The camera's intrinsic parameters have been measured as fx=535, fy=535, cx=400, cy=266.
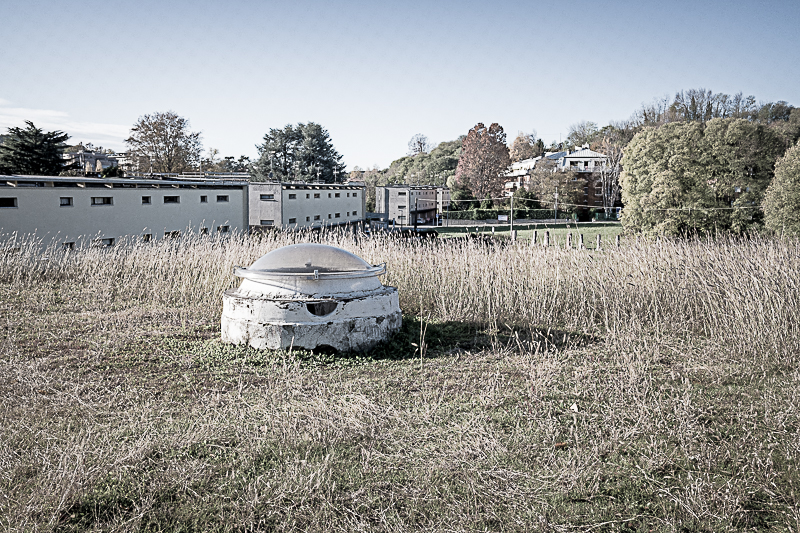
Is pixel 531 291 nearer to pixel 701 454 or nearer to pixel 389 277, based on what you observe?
pixel 389 277

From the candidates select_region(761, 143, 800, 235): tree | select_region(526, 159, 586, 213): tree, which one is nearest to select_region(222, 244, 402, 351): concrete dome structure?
select_region(761, 143, 800, 235): tree

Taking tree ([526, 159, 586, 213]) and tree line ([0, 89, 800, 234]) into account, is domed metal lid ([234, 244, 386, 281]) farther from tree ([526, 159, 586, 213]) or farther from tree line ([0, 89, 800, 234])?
tree ([526, 159, 586, 213])

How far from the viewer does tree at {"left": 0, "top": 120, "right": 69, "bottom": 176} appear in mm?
40344

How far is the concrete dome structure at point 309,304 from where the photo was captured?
754 centimetres

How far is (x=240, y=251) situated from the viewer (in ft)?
44.2

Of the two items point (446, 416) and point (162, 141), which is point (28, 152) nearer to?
point (162, 141)

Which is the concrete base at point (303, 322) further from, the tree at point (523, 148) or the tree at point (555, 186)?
the tree at point (523, 148)

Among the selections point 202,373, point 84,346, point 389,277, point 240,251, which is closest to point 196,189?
point 240,251

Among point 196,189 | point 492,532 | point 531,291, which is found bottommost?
point 492,532

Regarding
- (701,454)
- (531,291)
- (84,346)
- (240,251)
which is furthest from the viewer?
(240,251)

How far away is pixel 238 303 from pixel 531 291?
5.08m

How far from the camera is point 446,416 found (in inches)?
205

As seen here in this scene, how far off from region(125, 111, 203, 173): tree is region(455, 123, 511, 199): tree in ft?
109

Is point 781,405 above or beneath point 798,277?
beneath
